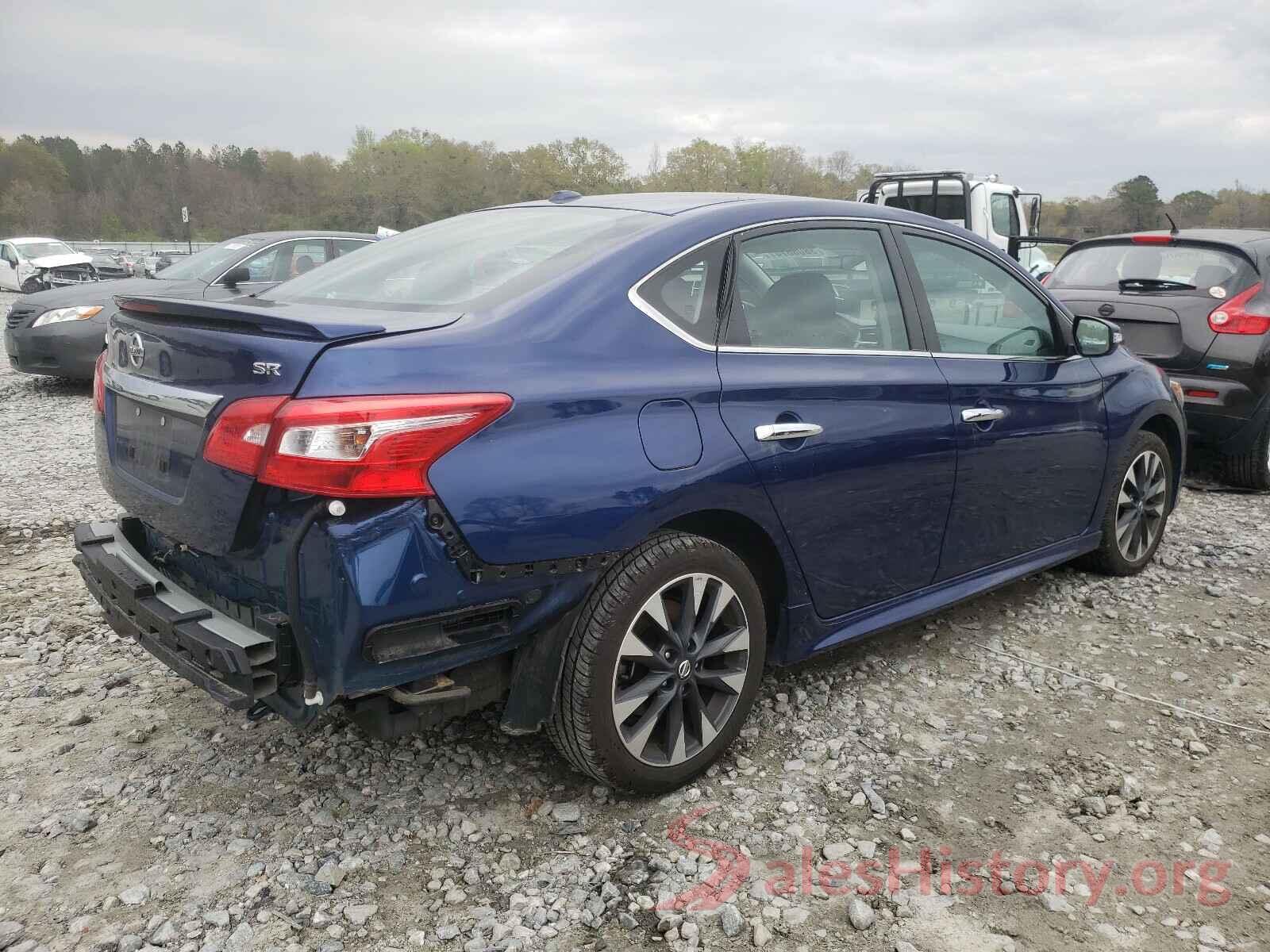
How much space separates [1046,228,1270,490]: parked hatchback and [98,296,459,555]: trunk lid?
534cm

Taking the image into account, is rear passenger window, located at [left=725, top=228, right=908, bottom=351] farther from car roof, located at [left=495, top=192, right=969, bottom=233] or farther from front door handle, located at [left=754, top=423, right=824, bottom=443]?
front door handle, located at [left=754, top=423, right=824, bottom=443]

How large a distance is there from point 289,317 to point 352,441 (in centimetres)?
42

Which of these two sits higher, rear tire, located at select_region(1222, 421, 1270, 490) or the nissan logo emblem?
the nissan logo emblem

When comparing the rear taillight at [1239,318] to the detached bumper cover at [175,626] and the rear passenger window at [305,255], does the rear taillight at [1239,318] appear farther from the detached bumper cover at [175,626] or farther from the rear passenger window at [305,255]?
the rear passenger window at [305,255]

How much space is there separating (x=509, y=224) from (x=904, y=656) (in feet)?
7.16

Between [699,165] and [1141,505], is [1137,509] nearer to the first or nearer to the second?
[1141,505]

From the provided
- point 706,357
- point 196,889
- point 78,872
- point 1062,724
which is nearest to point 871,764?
point 1062,724

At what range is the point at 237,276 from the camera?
887cm

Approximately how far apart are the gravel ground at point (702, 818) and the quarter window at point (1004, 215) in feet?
37.5

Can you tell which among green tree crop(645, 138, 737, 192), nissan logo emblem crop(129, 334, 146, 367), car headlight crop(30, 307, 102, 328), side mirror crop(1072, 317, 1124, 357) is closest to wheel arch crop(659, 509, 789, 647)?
nissan logo emblem crop(129, 334, 146, 367)

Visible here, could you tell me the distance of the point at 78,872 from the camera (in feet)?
7.91

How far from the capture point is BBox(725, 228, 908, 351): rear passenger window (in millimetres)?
2895

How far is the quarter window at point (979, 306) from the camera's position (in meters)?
3.48

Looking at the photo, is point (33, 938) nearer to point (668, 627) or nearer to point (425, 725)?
point (425, 725)
